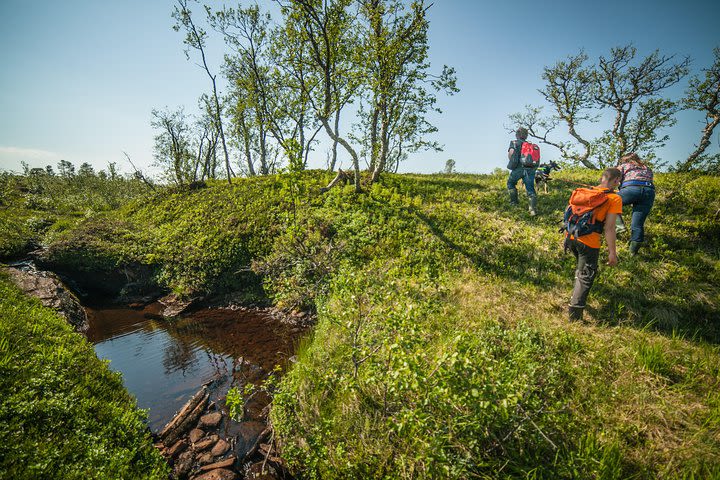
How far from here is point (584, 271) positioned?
5.43m

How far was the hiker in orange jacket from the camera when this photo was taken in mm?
5059

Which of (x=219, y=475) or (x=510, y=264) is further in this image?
(x=510, y=264)

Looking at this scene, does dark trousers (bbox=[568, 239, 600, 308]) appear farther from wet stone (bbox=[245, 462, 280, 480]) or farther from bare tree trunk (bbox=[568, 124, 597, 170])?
bare tree trunk (bbox=[568, 124, 597, 170])

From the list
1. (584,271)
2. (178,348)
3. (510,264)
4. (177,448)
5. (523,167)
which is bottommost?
(178,348)

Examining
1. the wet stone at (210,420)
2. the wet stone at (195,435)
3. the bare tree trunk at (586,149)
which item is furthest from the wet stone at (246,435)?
the bare tree trunk at (586,149)

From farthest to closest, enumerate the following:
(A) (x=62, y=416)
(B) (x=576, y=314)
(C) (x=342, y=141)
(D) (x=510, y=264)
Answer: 1. (C) (x=342, y=141)
2. (D) (x=510, y=264)
3. (B) (x=576, y=314)
4. (A) (x=62, y=416)

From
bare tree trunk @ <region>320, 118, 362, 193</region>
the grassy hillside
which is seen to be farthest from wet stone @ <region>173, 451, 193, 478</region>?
bare tree trunk @ <region>320, 118, 362, 193</region>

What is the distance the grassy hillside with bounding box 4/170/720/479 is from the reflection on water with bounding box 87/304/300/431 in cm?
141

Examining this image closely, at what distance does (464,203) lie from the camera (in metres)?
12.3

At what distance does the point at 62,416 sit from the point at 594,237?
30.7 ft

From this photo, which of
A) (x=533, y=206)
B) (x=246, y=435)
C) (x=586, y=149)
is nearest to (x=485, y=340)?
(x=246, y=435)

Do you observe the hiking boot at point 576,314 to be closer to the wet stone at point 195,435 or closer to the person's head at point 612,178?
the person's head at point 612,178

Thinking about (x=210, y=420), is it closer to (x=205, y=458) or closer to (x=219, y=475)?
(x=205, y=458)

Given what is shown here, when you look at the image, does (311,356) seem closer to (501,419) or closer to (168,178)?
(501,419)
